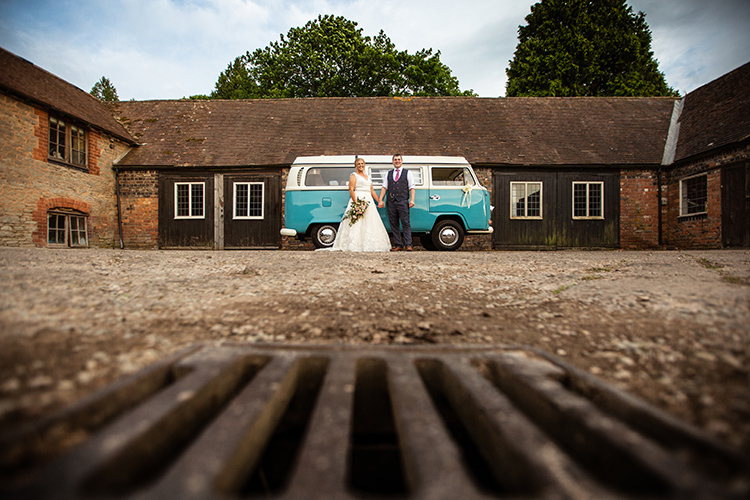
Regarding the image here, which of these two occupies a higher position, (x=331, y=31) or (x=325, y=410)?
(x=331, y=31)

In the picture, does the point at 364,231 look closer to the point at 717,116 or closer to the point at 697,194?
the point at 697,194

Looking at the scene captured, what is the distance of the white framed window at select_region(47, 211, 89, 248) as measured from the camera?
32.7ft

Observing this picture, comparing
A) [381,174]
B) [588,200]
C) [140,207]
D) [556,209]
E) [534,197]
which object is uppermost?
[381,174]

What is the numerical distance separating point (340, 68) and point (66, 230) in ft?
63.7

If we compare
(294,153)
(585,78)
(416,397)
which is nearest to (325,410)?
(416,397)

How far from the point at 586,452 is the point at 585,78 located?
2459 cm

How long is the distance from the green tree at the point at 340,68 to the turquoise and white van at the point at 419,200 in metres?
17.3

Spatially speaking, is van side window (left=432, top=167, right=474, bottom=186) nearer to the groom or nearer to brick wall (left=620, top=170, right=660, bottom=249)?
the groom

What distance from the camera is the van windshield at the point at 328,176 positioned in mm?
8312

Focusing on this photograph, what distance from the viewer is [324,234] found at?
8.21 metres

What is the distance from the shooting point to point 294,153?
38.2 ft

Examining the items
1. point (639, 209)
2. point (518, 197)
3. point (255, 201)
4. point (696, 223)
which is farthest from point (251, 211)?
point (696, 223)

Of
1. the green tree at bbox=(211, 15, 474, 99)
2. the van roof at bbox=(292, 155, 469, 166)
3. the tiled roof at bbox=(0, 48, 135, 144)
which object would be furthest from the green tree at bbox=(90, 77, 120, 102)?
the van roof at bbox=(292, 155, 469, 166)

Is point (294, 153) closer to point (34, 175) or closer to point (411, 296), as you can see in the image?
point (34, 175)
